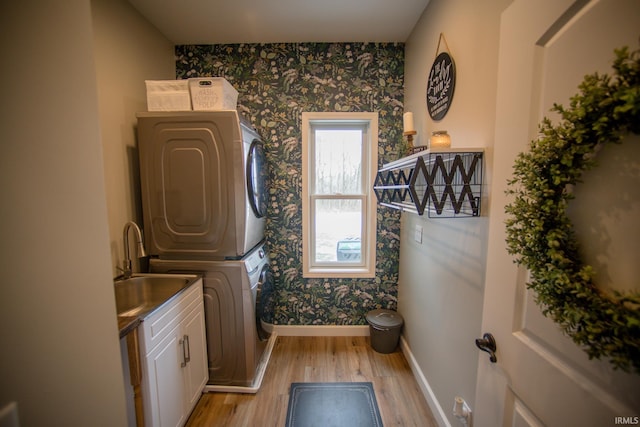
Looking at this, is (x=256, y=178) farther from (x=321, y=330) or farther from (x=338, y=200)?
(x=321, y=330)

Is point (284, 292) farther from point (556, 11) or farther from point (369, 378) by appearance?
point (556, 11)

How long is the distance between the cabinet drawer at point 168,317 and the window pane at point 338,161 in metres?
1.49

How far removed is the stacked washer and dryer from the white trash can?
3.64 feet

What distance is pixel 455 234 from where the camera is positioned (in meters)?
1.36

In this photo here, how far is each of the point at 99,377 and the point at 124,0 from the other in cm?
247

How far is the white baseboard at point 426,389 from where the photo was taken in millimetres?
1501

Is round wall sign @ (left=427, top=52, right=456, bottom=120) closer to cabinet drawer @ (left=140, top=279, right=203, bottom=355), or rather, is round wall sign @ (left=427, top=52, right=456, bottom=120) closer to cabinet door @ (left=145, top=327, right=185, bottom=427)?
cabinet drawer @ (left=140, top=279, right=203, bottom=355)

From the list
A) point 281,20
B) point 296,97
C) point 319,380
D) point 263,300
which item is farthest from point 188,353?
point 281,20

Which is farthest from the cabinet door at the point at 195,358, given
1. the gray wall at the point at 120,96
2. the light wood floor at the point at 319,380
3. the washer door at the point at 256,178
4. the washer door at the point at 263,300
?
the washer door at the point at 256,178

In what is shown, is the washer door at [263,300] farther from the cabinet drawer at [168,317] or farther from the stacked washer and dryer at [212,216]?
the cabinet drawer at [168,317]

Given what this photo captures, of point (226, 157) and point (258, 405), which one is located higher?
point (226, 157)

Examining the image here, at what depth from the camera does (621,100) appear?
1.41 feet

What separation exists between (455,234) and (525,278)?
655 mm

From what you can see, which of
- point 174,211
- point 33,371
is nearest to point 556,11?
point 33,371
